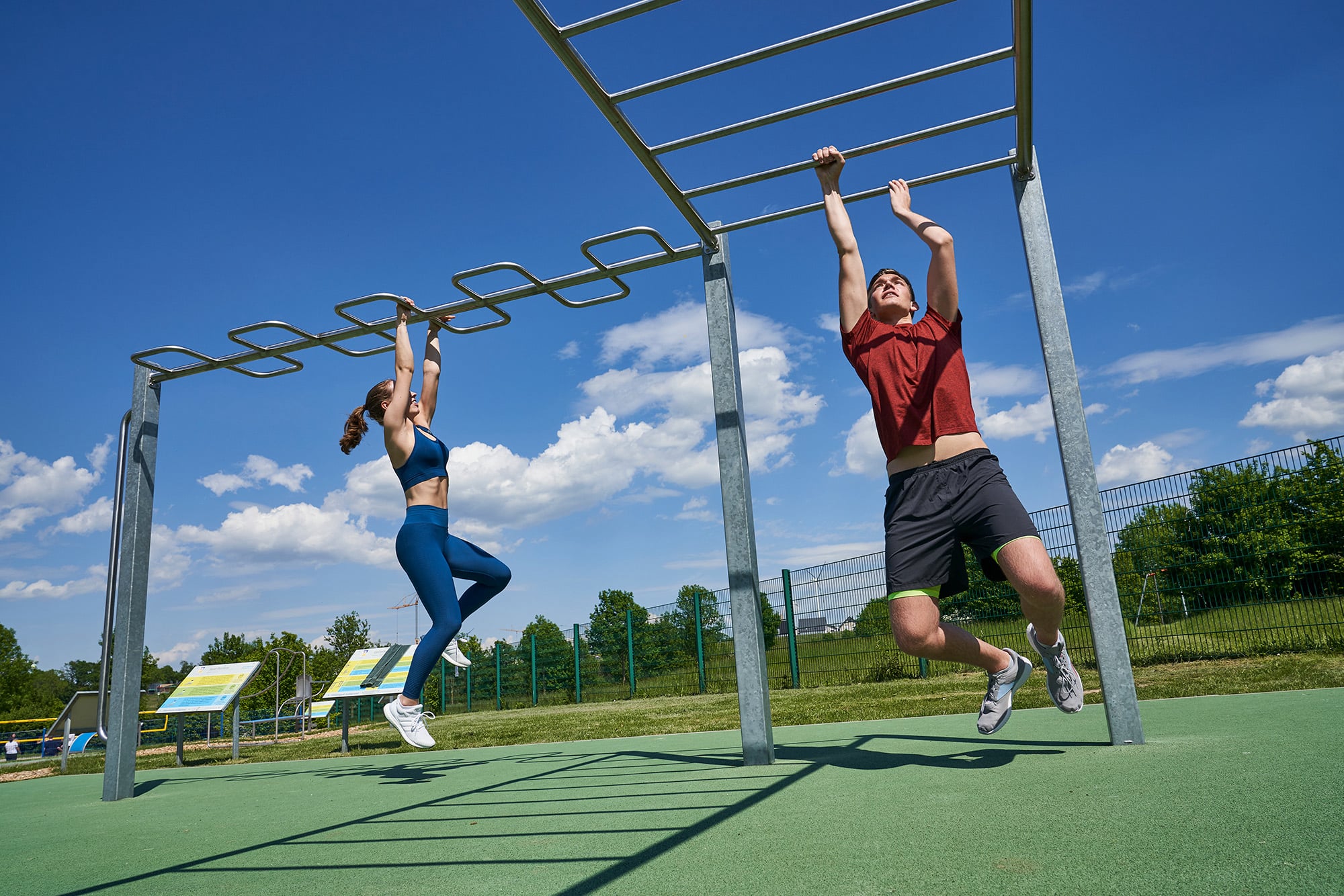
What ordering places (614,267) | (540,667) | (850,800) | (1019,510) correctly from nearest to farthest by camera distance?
(850,800)
(1019,510)
(614,267)
(540,667)

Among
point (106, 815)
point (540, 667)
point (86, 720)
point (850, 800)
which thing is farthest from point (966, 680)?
point (86, 720)

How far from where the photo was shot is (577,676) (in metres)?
13.8

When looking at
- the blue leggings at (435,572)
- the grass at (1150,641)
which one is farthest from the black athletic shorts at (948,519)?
the grass at (1150,641)

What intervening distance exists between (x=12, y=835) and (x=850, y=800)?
10.1ft

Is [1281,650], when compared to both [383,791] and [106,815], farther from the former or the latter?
[106,815]

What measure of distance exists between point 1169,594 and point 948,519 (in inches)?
222

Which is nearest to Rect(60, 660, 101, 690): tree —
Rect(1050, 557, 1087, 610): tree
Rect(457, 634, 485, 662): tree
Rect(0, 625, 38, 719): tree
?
Rect(0, 625, 38, 719): tree

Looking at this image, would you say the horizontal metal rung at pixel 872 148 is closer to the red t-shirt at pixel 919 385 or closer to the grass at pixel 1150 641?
the red t-shirt at pixel 919 385

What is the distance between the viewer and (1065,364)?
2.94 metres

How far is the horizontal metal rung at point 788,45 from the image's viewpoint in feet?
7.74

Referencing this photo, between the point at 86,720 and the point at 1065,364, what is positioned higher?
the point at 1065,364

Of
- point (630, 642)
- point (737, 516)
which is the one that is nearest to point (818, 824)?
point (737, 516)

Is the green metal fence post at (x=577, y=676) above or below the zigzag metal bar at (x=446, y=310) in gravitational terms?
below

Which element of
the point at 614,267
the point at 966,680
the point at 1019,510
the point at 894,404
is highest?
the point at 614,267
